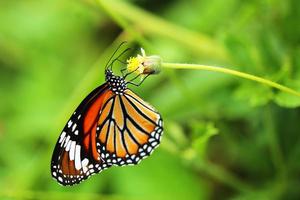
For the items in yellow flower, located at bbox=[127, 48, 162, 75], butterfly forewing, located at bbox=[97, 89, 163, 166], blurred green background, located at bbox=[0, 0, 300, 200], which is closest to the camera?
yellow flower, located at bbox=[127, 48, 162, 75]

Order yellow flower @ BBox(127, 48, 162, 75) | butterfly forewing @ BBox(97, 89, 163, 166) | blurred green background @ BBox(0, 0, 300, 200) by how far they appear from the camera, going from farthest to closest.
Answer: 1. blurred green background @ BBox(0, 0, 300, 200)
2. butterfly forewing @ BBox(97, 89, 163, 166)
3. yellow flower @ BBox(127, 48, 162, 75)

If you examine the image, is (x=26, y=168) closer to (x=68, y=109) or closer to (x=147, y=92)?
(x=68, y=109)

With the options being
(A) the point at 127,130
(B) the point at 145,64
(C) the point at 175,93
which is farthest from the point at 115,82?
(C) the point at 175,93

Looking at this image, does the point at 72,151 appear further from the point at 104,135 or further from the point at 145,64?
the point at 145,64

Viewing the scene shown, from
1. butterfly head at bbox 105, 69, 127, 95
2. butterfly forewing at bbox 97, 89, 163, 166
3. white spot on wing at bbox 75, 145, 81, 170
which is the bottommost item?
white spot on wing at bbox 75, 145, 81, 170

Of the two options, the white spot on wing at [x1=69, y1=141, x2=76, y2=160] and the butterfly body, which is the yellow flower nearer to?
the butterfly body

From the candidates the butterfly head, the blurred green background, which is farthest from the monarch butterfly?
the blurred green background
